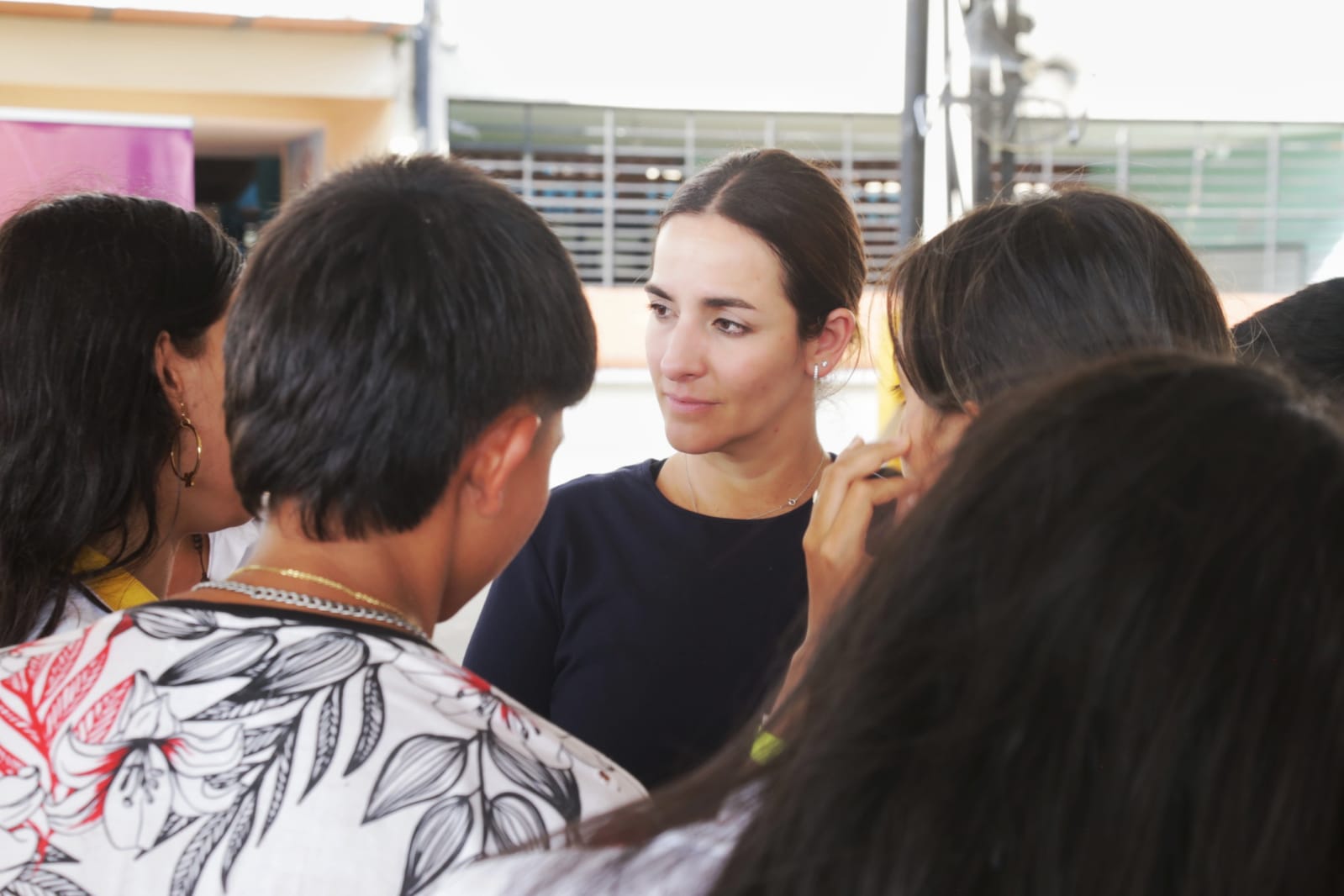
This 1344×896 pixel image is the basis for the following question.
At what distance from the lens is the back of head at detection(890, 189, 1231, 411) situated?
4.00 feet

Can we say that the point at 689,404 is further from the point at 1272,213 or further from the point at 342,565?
the point at 1272,213

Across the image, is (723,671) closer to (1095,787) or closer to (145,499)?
(145,499)

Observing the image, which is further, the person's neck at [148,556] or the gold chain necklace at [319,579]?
the person's neck at [148,556]

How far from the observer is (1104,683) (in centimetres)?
55

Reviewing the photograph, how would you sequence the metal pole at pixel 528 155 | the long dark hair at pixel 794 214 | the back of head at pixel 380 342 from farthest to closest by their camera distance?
the metal pole at pixel 528 155, the long dark hair at pixel 794 214, the back of head at pixel 380 342

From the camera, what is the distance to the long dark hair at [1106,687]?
21.8 inches

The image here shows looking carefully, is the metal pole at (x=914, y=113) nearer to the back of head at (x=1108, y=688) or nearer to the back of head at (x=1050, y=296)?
the back of head at (x=1050, y=296)

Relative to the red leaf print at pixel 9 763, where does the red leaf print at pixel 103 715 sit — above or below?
above

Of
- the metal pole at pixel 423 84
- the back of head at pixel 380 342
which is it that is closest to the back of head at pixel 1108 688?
the back of head at pixel 380 342

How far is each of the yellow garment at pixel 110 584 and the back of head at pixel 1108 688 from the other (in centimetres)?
91

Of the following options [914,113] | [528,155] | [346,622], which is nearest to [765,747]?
[346,622]

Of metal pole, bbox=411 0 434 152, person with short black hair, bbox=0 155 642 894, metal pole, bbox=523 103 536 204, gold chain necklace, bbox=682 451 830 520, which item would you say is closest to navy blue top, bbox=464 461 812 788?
gold chain necklace, bbox=682 451 830 520

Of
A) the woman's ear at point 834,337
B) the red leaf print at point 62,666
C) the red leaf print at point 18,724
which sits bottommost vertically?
the red leaf print at point 18,724

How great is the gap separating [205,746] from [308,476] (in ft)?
0.65
